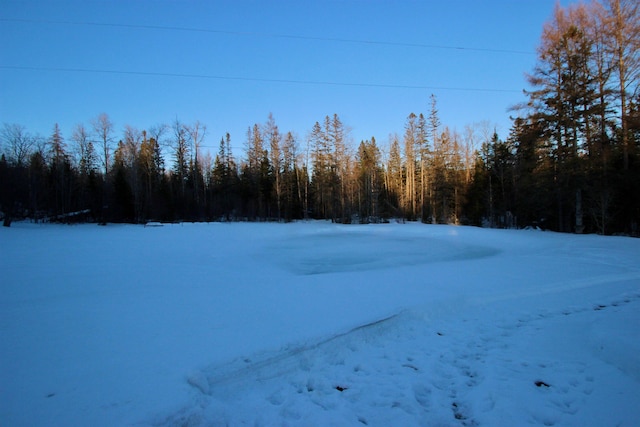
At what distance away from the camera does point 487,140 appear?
33906 millimetres

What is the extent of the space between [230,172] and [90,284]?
38.2 metres

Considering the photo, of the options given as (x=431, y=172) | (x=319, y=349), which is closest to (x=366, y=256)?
(x=319, y=349)

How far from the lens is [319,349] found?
365cm

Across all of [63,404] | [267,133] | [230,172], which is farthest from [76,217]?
[63,404]

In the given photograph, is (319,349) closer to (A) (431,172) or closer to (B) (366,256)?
(B) (366,256)

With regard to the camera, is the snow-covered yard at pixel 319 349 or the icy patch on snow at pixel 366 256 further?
the icy patch on snow at pixel 366 256

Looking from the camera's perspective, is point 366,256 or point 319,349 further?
point 366,256

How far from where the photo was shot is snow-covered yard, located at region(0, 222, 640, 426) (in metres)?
2.49

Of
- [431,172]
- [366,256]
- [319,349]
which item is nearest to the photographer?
[319,349]

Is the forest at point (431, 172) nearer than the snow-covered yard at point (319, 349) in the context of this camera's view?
No

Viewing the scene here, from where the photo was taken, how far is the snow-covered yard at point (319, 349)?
249cm

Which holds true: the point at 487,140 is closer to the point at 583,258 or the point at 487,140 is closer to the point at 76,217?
the point at 583,258

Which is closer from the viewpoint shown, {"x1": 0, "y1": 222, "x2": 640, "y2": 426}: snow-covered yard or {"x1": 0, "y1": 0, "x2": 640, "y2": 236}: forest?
{"x1": 0, "y1": 222, "x2": 640, "y2": 426}: snow-covered yard

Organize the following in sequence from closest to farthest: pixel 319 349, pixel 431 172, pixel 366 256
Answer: pixel 319 349 < pixel 366 256 < pixel 431 172
